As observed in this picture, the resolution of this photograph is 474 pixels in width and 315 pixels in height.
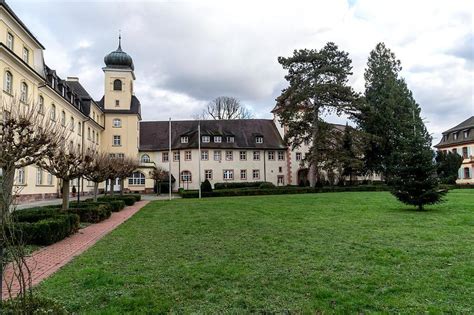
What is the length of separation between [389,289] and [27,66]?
24052 millimetres

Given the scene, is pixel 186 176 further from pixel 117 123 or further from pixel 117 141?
pixel 117 123

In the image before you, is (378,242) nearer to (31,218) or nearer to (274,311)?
(274,311)

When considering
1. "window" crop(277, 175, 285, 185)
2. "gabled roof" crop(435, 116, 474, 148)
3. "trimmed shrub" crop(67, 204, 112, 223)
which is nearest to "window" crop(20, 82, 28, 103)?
"trimmed shrub" crop(67, 204, 112, 223)

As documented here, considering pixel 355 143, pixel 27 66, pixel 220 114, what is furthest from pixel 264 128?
pixel 27 66

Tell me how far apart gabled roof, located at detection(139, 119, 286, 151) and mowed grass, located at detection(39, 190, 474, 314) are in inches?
1458

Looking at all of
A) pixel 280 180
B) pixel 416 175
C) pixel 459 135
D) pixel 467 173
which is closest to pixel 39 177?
pixel 416 175

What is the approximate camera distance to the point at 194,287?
5.02 m

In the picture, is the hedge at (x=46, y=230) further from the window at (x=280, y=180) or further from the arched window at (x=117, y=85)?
the window at (x=280, y=180)

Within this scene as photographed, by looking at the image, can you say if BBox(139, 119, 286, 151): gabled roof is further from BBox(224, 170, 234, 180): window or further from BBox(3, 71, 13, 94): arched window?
BBox(3, 71, 13, 94): arched window

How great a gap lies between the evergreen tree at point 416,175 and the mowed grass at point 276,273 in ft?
16.9

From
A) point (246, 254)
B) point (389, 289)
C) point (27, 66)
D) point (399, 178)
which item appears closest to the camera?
point (389, 289)

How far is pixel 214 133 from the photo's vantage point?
46.5 metres

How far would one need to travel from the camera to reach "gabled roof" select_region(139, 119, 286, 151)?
4662 centimetres

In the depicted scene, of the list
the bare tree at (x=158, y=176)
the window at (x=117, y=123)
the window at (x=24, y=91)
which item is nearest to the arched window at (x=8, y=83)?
the window at (x=24, y=91)
